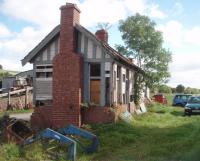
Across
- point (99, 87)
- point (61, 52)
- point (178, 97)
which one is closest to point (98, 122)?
point (99, 87)

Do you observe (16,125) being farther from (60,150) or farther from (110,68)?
(110,68)

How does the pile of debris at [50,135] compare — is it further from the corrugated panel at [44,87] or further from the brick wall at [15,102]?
the brick wall at [15,102]

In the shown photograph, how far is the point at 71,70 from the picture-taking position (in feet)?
62.0

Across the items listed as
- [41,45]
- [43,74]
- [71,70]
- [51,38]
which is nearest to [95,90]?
[71,70]

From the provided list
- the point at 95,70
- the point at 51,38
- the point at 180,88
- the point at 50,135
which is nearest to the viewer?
the point at 50,135

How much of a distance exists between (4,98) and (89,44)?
1328 cm

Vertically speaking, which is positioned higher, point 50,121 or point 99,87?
point 99,87

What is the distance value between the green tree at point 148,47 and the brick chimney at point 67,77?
20.0 m

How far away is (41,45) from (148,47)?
20393 millimetres

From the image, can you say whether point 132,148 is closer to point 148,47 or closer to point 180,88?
point 148,47

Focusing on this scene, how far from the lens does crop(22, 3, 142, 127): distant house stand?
1875 centimetres

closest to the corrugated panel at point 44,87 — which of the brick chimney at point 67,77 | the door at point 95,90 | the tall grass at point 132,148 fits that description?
the brick chimney at point 67,77

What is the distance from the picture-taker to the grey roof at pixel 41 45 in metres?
20.2

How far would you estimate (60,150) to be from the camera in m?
14.2
